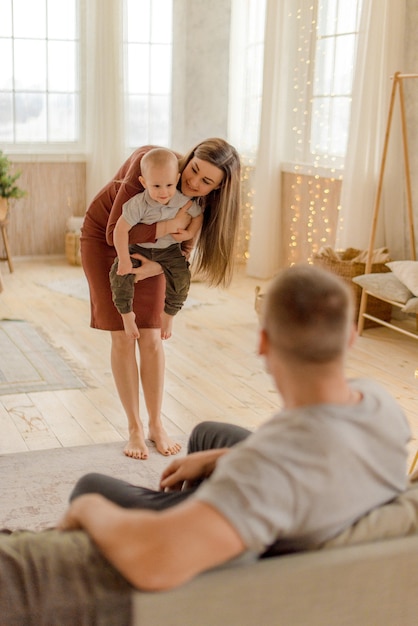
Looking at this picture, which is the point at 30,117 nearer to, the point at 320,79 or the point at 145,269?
the point at 320,79

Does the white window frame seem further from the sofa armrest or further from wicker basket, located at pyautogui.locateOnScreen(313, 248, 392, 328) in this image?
the sofa armrest

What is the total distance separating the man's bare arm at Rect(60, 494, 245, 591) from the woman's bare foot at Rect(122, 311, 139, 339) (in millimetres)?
1851

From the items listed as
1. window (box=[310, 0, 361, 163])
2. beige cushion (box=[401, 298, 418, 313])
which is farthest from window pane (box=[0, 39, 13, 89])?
beige cushion (box=[401, 298, 418, 313])

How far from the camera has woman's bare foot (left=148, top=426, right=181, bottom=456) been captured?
3.06 meters

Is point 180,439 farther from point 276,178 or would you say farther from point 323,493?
point 276,178

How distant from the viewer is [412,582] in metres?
1.21

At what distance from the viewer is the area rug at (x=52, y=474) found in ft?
8.38

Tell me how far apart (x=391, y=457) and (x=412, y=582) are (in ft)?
0.59

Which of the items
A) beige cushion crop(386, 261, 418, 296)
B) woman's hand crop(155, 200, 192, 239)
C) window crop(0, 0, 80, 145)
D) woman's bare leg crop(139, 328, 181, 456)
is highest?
window crop(0, 0, 80, 145)

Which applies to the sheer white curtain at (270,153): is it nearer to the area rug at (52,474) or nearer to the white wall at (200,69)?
the white wall at (200,69)

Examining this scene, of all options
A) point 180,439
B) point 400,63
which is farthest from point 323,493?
point 400,63

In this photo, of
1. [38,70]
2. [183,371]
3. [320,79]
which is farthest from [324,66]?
[183,371]

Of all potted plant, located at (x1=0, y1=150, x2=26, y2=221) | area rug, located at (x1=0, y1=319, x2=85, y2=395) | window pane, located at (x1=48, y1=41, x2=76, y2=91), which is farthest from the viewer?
window pane, located at (x1=48, y1=41, x2=76, y2=91)

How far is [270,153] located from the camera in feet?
20.2
